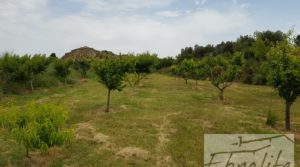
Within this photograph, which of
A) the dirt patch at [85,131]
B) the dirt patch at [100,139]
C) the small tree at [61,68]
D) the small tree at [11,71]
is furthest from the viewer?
the small tree at [61,68]

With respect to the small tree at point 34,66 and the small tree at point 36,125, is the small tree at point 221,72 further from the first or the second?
the small tree at point 36,125

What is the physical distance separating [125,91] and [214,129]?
1921 centimetres

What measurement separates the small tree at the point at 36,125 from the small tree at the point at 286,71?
1362cm

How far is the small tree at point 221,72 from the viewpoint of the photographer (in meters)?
35.5

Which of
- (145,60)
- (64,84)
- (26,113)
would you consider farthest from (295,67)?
(64,84)

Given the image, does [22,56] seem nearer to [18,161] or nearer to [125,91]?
[125,91]

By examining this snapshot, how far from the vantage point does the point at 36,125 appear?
1522cm

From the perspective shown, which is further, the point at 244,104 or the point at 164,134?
the point at 244,104

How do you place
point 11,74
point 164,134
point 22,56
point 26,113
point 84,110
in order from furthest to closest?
point 22,56
point 11,74
point 84,110
point 164,134
point 26,113

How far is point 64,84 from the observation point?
49.2m

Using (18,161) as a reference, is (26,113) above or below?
above

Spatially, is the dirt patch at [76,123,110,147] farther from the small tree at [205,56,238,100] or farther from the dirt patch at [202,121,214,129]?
the small tree at [205,56,238,100]

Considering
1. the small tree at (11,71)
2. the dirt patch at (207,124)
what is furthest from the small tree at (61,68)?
the dirt patch at (207,124)

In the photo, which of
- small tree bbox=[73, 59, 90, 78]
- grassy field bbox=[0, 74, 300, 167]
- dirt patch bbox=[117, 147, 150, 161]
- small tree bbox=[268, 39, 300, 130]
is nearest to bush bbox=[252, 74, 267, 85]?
grassy field bbox=[0, 74, 300, 167]
